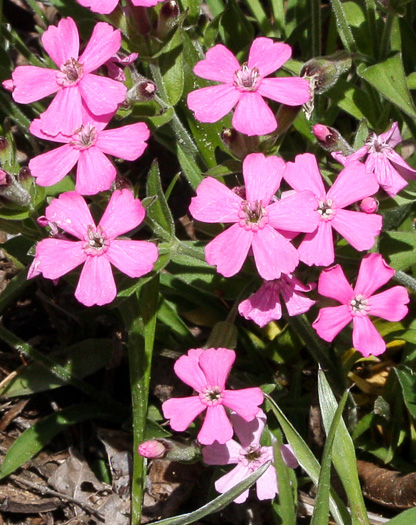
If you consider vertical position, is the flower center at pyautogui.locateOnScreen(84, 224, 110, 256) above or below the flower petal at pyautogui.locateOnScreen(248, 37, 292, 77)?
below

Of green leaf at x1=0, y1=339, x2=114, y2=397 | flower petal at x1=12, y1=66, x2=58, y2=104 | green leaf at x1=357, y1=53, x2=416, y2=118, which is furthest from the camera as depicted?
green leaf at x1=0, y1=339, x2=114, y2=397

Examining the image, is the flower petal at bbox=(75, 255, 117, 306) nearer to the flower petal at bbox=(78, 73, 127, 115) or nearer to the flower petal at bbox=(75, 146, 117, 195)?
the flower petal at bbox=(75, 146, 117, 195)

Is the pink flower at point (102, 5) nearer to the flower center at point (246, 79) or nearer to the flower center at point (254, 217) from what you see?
the flower center at point (246, 79)

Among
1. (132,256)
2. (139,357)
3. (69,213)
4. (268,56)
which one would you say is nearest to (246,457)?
(139,357)

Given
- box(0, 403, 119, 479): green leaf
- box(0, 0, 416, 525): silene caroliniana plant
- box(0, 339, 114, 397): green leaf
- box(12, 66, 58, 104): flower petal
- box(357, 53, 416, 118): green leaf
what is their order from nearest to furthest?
1. box(0, 0, 416, 525): silene caroliniana plant
2. box(12, 66, 58, 104): flower petal
3. box(357, 53, 416, 118): green leaf
4. box(0, 403, 119, 479): green leaf
5. box(0, 339, 114, 397): green leaf

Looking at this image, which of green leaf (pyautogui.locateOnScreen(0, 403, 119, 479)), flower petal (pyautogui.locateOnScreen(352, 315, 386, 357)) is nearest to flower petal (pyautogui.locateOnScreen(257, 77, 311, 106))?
flower petal (pyautogui.locateOnScreen(352, 315, 386, 357))

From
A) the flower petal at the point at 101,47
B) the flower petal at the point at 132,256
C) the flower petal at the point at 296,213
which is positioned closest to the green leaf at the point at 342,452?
the flower petal at the point at 296,213
